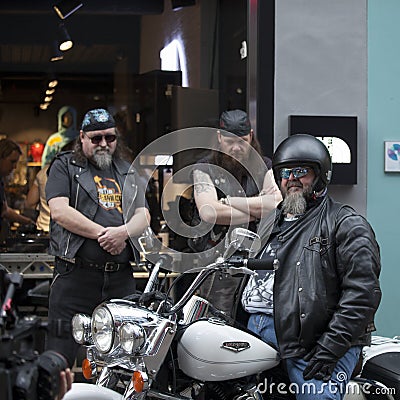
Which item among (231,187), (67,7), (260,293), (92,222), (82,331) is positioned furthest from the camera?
(67,7)

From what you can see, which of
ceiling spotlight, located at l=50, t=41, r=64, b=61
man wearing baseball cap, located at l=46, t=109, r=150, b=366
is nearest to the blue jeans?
man wearing baseball cap, located at l=46, t=109, r=150, b=366

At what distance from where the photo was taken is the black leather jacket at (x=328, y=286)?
3.66 metres

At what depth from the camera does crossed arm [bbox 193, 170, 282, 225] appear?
486 centimetres

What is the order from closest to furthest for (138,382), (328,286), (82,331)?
(138,382) < (82,331) < (328,286)

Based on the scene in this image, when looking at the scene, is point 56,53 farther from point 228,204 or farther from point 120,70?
point 228,204

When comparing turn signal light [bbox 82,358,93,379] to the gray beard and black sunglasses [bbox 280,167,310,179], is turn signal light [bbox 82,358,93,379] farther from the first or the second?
the gray beard

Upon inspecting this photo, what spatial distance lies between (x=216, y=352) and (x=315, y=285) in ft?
1.85

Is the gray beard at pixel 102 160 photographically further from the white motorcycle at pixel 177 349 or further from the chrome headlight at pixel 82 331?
the chrome headlight at pixel 82 331

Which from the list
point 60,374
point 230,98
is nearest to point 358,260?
point 60,374

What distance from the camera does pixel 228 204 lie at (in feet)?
16.1

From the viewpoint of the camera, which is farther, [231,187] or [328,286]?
[231,187]

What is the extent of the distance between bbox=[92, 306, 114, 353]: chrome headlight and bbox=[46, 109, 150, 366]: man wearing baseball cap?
157cm

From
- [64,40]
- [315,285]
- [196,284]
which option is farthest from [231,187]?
[64,40]

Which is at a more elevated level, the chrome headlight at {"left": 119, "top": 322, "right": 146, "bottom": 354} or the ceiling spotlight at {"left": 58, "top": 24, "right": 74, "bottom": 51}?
the ceiling spotlight at {"left": 58, "top": 24, "right": 74, "bottom": 51}
